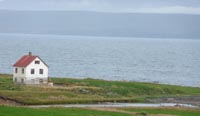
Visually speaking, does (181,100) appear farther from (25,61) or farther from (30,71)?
(25,61)

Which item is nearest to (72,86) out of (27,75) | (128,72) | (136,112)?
(27,75)

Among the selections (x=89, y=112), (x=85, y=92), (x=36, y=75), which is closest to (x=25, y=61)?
(x=36, y=75)

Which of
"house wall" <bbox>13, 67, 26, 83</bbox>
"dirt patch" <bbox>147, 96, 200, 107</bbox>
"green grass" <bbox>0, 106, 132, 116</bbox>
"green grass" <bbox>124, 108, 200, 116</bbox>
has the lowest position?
"green grass" <bbox>124, 108, 200, 116</bbox>

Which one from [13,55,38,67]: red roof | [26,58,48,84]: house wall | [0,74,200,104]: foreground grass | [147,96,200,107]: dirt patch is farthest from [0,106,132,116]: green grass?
[13,55,38,67]: red roof

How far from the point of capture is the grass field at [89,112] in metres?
51.1

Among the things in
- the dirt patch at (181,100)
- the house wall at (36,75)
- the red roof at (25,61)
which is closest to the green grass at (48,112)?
the dirt patch at (181,100)

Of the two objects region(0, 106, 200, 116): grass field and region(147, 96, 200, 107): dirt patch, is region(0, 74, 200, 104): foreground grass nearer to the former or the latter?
region(147, 96, 200, 107): dirt patch

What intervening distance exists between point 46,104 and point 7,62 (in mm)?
91403

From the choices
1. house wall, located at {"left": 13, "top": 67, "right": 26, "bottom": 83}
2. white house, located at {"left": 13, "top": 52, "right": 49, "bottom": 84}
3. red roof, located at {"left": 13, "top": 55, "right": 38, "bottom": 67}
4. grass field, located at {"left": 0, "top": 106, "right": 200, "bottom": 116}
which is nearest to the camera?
grass field, located at {"left": 0, "top": 106, "right": 200, "bottom": 116}

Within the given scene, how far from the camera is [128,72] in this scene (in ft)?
488

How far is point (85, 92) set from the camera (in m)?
80.9

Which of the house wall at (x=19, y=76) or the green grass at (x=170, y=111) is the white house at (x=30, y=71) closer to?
the house wall at (x=19, y=76)

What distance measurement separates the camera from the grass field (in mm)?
51094

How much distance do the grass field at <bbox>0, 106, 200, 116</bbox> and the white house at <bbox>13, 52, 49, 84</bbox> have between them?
23.3 metres
